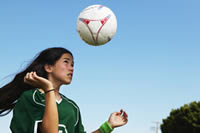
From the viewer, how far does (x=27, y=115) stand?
475 cm

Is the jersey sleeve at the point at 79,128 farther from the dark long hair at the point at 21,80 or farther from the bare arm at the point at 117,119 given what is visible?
the dark long hair at the point at 21,80

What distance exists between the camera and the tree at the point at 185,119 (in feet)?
112

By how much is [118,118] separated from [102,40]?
1.96 metres

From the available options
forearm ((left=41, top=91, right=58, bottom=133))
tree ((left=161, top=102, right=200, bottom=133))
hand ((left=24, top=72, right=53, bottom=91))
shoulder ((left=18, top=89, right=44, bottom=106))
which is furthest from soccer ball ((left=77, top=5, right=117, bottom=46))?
tree ((left=161, top=102, right=200, bottom=133))

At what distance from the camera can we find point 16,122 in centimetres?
473

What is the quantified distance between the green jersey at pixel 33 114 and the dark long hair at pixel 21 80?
504mm

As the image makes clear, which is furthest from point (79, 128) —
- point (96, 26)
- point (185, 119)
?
point (185, 119)

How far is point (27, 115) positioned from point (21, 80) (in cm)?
110

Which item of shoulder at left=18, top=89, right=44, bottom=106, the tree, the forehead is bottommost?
shoulder at left=18, top=89, right=44, bottom=106

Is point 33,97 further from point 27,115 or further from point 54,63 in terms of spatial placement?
point 54,63

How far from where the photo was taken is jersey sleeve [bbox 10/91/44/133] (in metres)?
4.66

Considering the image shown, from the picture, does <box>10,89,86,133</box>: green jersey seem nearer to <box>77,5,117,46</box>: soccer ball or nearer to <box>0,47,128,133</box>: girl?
<box>0,47,128,133</box>: girl

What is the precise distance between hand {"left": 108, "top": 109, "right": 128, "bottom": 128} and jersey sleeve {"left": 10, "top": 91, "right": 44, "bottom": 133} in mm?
1442

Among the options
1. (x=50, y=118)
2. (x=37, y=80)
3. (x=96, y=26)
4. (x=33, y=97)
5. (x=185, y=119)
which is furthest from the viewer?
(x=185, y=119)
